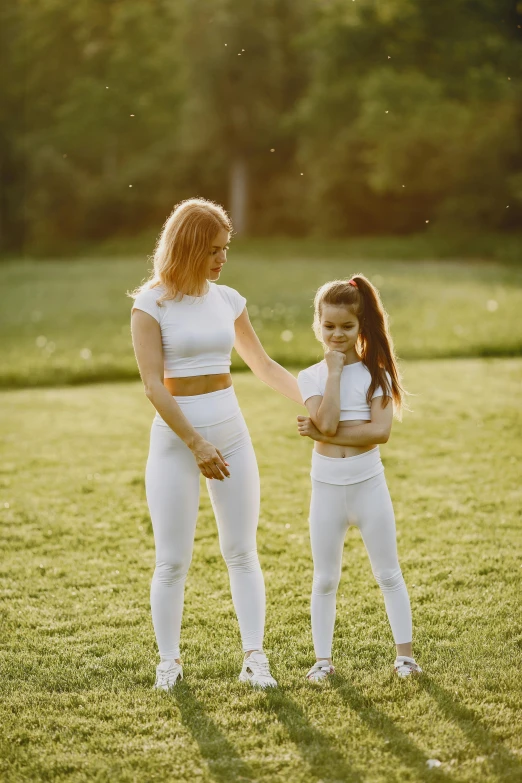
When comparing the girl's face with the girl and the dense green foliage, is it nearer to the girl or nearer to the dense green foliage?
the girl

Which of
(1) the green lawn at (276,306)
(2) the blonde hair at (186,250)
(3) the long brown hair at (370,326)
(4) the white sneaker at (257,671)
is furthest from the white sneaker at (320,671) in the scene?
(1) the green lawn at (276,306)

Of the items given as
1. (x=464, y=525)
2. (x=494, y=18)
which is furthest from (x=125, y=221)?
(x=464, y=525)

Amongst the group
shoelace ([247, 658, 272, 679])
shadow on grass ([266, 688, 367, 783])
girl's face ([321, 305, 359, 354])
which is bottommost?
shadow on grass ([266, 688, 367, 783])

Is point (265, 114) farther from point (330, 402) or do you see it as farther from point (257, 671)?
point (257, 671)

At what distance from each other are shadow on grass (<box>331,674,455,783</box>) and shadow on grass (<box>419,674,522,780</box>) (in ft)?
0.67

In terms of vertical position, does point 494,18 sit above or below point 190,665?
above

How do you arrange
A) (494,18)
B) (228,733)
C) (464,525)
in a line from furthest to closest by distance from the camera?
1. (494,18)
2. (464,525)
3. (228,733)

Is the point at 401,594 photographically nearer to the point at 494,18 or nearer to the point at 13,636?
the point at 13,636

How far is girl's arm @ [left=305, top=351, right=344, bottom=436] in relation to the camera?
3.53 metres

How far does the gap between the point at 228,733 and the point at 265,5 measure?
110 feet

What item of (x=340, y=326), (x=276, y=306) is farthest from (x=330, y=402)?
(x=276, y=306)

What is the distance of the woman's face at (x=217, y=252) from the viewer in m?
3.58

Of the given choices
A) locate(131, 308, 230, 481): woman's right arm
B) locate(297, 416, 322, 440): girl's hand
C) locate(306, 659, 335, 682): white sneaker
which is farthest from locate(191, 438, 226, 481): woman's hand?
locate(306, 659, 335, 682): white sneaker

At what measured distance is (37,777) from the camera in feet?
10.3
